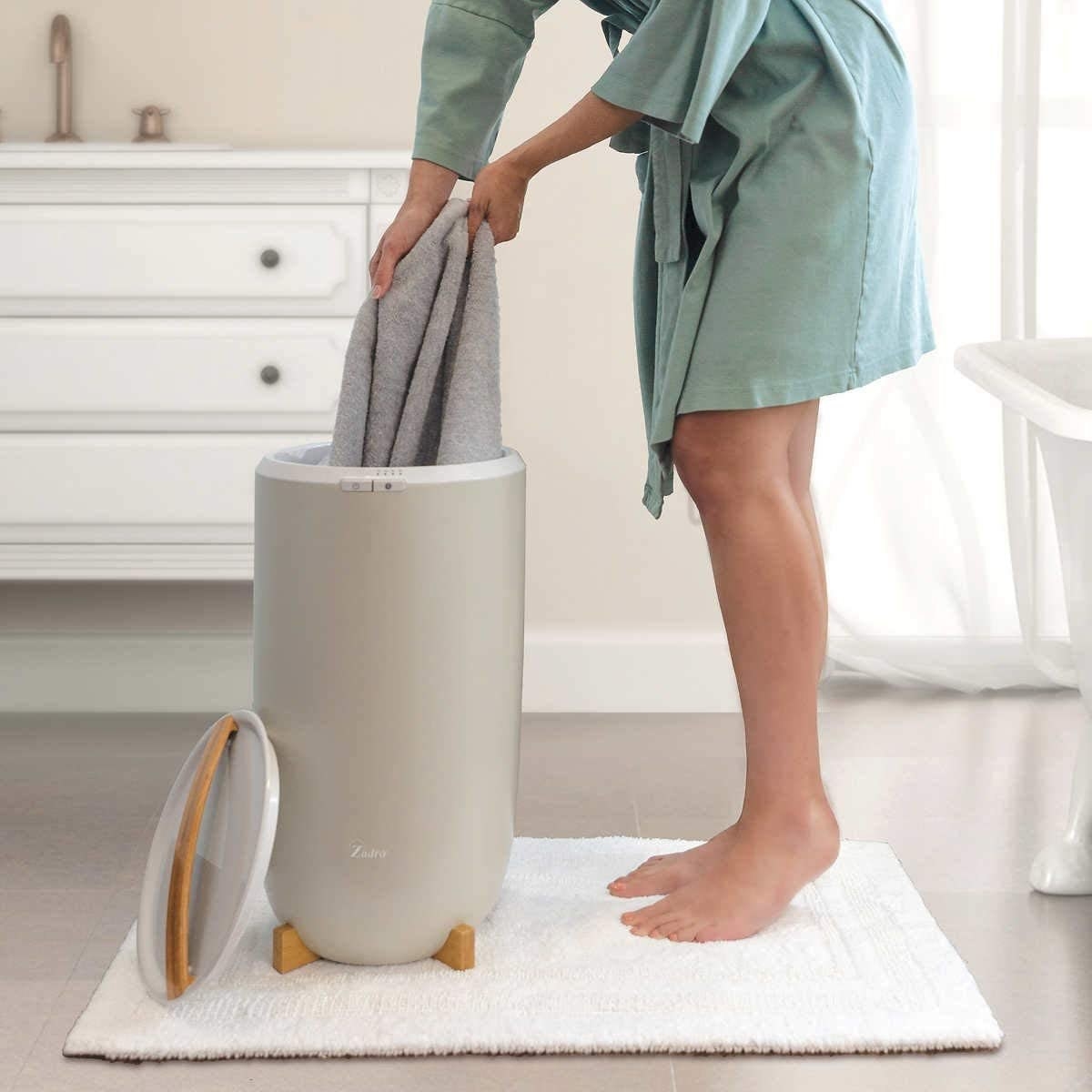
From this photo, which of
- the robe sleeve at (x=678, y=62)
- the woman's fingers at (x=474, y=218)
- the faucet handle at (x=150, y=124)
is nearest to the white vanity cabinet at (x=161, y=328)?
the faucet handle at (x=150, y=124)

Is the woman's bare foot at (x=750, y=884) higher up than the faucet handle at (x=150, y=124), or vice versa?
the faucet handle at (x=150, y=124)

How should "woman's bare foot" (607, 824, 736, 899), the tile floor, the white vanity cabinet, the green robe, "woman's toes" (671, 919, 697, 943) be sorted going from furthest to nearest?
the white vanity cabinet → "woman's bare foot" (607, 824, 736, 899) → "woman's toes" (671, 919, 697, 943) → the green robe → the tile floor

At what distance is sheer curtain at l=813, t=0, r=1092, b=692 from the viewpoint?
2.33 metres

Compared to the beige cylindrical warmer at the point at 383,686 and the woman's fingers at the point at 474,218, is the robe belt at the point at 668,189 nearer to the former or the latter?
the woman's fingers at the point at 474,218

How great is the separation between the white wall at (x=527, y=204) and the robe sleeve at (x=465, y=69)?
0.81 meters

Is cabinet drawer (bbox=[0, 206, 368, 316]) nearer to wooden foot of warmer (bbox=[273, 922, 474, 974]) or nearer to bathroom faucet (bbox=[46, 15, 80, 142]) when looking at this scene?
bathroom faucet (bbox=[46, 15, 80, 142])

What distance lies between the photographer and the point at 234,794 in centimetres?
134

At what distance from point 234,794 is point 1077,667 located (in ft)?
2.95

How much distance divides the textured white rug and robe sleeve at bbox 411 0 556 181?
776 millimetres

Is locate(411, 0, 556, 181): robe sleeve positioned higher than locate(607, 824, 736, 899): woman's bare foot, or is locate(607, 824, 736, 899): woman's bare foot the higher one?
locate(411, 0, 556, 181): robe sleeve

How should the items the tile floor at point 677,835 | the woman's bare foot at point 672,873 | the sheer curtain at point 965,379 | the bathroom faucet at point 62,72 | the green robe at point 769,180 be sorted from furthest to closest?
the sheer curtain at point 965,379 → the bathroom faucet at point 62,72 → the woman's bare foot at point 672,873 → the green robe at point 769,180 → the tile floor at point 677,835

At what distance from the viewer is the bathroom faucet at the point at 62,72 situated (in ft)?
7.27

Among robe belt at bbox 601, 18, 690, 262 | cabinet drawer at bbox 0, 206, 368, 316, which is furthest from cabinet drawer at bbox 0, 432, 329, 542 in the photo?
robe belt at bbox 601, 18, 690, 262

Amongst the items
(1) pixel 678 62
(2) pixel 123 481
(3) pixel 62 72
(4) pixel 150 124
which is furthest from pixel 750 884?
(3) pixel 62 72
